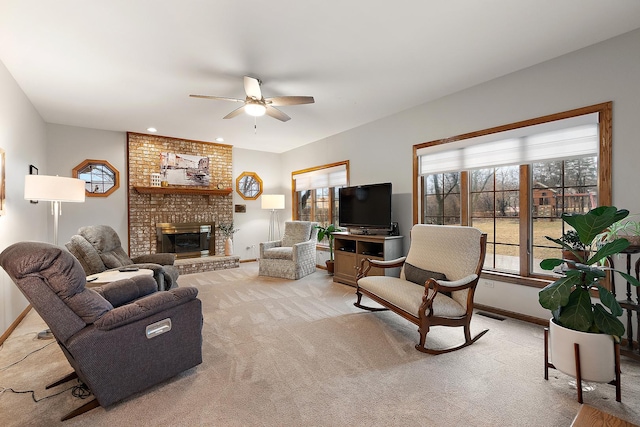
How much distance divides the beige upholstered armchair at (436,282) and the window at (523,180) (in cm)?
94

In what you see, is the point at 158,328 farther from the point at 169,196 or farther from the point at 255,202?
the point at 255,202

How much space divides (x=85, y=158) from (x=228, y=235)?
3.03 m

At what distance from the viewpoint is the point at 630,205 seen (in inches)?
100

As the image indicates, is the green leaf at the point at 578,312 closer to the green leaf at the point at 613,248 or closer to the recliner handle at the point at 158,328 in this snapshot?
the green leaf at the point at 613,248

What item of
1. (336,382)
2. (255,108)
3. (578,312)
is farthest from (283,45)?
(578,312)

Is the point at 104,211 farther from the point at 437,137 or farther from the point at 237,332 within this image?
the point at 437,137

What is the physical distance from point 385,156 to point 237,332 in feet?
11.4

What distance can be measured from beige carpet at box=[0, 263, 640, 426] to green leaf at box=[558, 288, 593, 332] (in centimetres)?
47

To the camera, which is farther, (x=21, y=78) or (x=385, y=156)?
(x=385, y=156)

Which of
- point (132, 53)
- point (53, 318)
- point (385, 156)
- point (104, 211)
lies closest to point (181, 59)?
point (132, 53)

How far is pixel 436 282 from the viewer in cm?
245

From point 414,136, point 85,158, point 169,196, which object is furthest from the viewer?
point 169,196

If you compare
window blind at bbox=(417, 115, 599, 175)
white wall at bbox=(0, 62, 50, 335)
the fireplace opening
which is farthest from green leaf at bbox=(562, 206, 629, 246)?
the fireplace opening

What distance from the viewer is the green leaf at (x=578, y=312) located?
6.15ft
